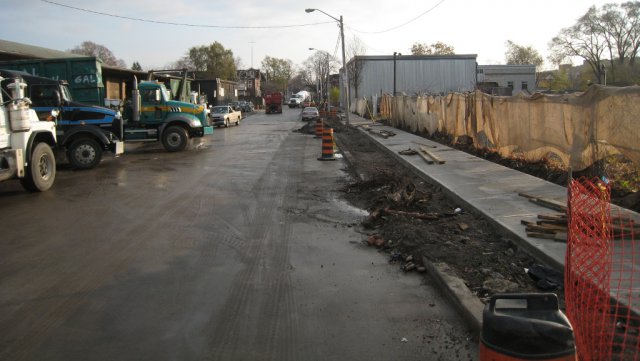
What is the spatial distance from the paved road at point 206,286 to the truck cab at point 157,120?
1010cm

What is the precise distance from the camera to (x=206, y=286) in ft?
18.6

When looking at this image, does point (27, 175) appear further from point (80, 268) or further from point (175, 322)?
point (175, 322)

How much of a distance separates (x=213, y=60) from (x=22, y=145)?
4630 inches

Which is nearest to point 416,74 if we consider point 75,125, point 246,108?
point 246,108

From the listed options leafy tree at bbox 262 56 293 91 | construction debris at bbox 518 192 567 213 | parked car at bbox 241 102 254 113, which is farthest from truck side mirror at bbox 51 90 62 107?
leafy tree at bbox 262 56 293 91

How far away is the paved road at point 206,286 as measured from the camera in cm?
430

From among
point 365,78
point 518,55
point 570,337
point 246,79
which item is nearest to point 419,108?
point 570,337

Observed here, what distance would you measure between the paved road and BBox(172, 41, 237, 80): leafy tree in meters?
117

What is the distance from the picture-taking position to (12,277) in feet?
19.7

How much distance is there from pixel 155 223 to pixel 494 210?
5.46m

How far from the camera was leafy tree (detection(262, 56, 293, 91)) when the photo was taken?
533 feet

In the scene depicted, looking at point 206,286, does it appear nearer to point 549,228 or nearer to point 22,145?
point 549,228

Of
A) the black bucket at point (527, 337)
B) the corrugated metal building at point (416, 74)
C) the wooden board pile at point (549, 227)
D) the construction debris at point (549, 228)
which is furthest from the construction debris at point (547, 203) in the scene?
the corrugated metal building at point (416, 74)

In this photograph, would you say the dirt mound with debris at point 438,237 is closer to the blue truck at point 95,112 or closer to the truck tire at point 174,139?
the blue truck at point 95,112
